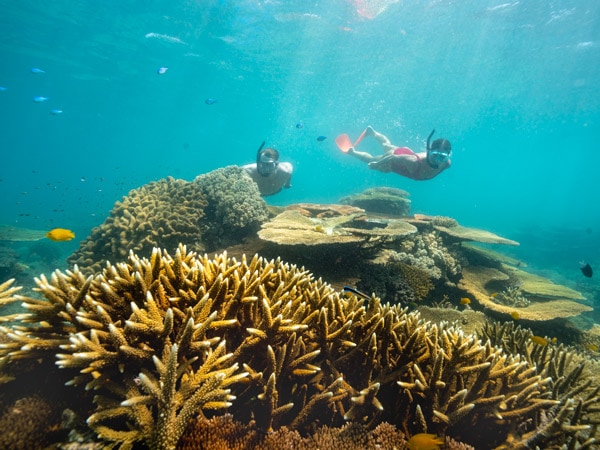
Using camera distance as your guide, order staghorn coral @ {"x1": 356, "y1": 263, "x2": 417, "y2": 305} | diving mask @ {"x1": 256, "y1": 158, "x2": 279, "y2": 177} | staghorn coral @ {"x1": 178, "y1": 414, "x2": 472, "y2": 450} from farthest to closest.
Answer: diving mask @ {"x1": 256, "y1": 158, "x2": 279, "y2": 177}, staghorn coral @ {"x1": 356, "y1": 263, "x2": 417, "y2": 305}, staghorn coral @ {"x1": 178, "y1": 414, "x2": 472, "y2": 450}

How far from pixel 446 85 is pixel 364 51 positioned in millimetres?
22386

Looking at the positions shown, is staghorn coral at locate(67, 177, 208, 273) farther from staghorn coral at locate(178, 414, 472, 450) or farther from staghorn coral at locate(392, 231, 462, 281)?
staghorn coral at locate(392, 231, 462, 281)

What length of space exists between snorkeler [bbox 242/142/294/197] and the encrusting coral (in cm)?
801

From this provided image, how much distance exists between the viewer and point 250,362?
2.63m

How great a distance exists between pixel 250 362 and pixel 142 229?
5.56m

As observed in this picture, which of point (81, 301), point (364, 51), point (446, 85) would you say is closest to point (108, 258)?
point (81, 301)

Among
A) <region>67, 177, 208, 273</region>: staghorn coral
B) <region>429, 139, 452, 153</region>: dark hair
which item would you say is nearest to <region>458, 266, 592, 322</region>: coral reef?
<region>429, 139, 452, 153</region>: dark hair

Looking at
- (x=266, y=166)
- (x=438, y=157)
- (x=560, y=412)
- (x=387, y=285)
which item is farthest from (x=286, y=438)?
(x=438, y=157)

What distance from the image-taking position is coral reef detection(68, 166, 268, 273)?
6.87m

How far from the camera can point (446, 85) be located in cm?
5172

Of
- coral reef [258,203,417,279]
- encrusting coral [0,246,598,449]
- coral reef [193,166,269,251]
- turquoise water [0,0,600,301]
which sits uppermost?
turquoise water [0,0,600,301]

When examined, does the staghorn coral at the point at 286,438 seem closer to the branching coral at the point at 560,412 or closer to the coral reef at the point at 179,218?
the branching coral at the point at 560,412

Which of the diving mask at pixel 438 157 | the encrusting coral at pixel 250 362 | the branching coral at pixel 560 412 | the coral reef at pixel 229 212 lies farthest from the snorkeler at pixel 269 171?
the branching coral at pixel 560 412

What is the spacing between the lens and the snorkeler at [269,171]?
35.3 ft
